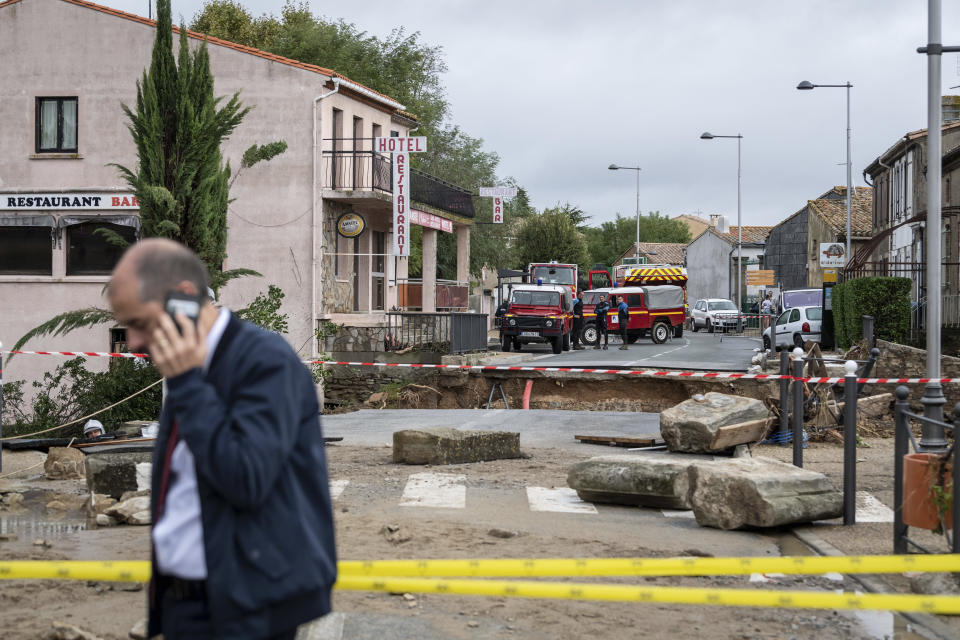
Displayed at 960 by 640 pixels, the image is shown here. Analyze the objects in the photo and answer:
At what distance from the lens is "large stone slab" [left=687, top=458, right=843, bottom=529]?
8.39 m

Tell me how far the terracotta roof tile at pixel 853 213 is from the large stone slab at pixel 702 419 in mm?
48545

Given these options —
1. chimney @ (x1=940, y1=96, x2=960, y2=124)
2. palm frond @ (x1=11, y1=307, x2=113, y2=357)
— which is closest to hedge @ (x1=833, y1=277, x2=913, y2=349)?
palm frond @ (x1=11, y1=307, x2=113, y2=357)

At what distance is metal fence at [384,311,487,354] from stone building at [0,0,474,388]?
455mm

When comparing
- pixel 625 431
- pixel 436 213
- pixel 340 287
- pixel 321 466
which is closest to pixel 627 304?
pixel 436 213

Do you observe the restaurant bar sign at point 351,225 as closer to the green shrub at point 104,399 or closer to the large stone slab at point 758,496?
the green shrub at point 104,399

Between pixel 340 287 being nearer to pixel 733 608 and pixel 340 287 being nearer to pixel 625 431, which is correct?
pixel 625 431

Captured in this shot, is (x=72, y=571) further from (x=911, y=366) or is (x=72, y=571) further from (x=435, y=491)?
(x=911, y=366)

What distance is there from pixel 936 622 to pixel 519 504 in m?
4.43

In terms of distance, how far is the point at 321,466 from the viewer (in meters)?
2.83

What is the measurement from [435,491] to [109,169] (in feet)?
65.3

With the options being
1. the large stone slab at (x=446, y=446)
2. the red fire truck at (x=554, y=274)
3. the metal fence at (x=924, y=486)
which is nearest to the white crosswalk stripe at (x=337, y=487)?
the large stone slab at (x=446, y=446)

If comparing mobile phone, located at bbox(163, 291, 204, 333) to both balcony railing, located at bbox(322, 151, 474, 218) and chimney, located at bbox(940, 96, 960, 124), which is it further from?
chimney, located at bbox(940, 96, 960, 124)

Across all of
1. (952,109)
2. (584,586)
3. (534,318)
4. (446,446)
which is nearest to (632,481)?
(446,446)

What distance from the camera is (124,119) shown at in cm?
2742
